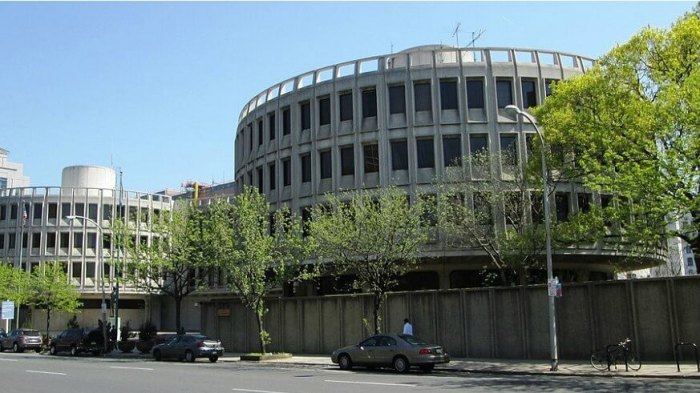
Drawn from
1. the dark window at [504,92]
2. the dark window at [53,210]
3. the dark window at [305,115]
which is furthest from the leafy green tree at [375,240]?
the dark window at [53,210]

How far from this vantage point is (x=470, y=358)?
28.5 metres

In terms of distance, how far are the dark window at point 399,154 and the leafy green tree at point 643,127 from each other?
45.1ft

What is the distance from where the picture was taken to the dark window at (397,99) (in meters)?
42.2

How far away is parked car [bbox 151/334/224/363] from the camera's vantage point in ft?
104

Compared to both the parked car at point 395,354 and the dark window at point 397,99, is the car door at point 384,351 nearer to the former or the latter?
the parked car at point 395,354

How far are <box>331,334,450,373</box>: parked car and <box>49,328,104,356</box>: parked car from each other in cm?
2059

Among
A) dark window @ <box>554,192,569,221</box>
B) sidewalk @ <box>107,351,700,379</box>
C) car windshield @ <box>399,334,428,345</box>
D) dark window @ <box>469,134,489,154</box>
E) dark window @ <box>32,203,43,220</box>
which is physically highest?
dark window @ <box>32,203,43,220</box>

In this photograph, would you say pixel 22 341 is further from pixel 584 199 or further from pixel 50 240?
pixel 584 199

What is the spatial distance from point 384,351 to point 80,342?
2374 centimetres

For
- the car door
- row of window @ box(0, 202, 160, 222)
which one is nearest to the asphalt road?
the car door

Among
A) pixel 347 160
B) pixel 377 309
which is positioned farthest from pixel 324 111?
pixel 377 309

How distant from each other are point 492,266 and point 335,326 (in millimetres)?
12269

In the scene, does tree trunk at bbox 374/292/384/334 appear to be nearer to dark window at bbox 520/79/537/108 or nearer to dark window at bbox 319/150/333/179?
dark window at bbox 319/150/333/179

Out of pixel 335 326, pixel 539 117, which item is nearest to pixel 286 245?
pixel 335 326
